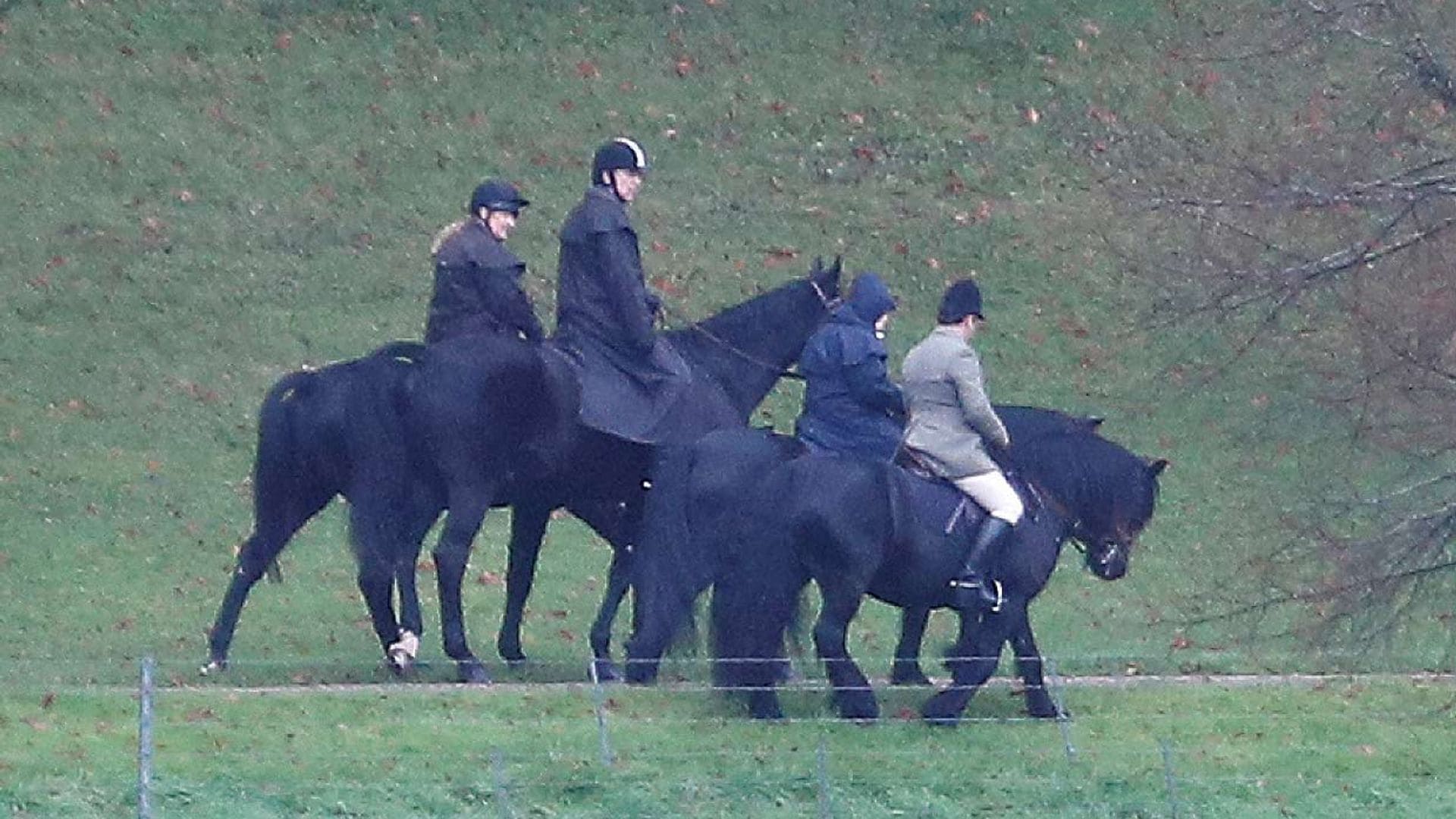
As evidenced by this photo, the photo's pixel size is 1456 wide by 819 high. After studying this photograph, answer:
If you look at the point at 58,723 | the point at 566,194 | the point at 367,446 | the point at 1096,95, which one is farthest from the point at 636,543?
the point at 1096,95

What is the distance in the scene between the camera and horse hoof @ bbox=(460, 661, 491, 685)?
47.2 ft

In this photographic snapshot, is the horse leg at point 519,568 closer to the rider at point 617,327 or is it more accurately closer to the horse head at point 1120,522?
the rider at point 617,327

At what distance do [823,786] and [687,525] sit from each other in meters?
2.67

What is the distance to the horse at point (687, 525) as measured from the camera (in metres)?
13.7

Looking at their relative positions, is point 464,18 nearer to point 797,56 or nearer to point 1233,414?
point 797,56

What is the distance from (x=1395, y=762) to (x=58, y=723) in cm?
635

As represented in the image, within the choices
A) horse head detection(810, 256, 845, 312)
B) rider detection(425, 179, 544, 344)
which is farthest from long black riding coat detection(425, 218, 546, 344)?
horse head detection(810, 256, 845, 312)

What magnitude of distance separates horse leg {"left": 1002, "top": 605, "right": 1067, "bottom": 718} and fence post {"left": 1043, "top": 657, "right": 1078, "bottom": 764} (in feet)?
0.15

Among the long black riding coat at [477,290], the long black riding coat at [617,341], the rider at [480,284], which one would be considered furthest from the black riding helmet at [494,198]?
the long black riding coat at [617,341]

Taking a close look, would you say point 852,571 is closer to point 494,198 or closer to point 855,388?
point 855,388

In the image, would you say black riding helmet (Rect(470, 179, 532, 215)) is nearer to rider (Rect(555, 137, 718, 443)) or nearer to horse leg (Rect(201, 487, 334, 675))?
rider (Rect(555, 137, 718, 443))

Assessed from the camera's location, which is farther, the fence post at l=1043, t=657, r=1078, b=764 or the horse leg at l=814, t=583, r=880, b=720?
the horse leg at l=814, t=583, r=880, b=720

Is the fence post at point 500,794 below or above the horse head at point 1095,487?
below

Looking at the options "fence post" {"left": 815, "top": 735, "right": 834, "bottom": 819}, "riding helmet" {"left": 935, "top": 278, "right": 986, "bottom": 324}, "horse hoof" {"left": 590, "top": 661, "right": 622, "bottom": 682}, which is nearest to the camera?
"fence post" {"left": 815, "top": 735, "right": 834, "bottom": 819}
